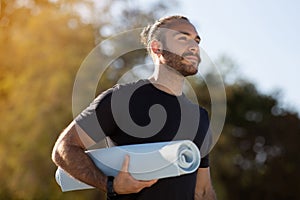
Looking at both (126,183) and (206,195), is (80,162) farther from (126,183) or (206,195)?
(206,195)

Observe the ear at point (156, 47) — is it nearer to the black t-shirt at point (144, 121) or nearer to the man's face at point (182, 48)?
the man's face at point (182, 48)

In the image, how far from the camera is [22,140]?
1664 cm

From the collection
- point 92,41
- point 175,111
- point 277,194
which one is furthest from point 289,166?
point 175,111

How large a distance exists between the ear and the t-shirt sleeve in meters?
0.33

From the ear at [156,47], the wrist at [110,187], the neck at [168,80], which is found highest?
the ear at [156,47]

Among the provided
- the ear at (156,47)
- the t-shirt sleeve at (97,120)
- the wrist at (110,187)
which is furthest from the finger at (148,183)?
the ear at (156,47)

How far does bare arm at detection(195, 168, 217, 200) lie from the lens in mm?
2908

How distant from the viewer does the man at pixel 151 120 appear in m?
2.54

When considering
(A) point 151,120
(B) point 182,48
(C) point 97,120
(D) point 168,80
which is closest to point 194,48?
(B) point 182,48

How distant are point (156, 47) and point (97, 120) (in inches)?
16.0

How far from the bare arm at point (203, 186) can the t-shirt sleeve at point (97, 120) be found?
48cm

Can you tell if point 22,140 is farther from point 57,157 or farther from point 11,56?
point 57,157

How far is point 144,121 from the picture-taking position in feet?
8.71

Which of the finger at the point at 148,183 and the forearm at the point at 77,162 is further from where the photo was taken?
the forearm at the point at 77,162
